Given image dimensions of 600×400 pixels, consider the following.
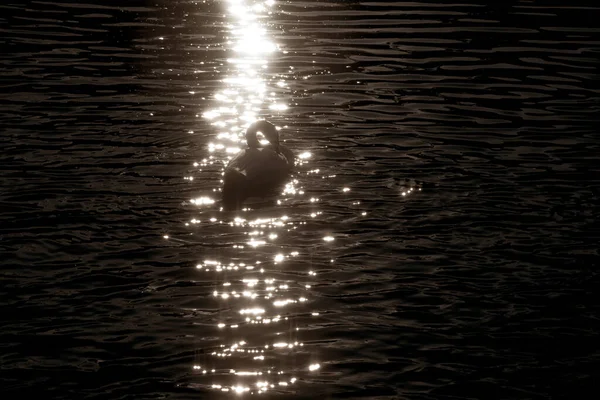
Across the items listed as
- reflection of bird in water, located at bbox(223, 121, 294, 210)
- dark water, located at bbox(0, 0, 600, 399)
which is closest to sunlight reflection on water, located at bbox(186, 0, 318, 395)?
dark water, located at bbox(0, 0, 600, 399)

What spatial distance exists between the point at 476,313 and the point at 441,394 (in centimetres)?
244

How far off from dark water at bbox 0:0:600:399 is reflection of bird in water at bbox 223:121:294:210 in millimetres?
403

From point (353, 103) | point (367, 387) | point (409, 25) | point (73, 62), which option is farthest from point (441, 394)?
point (409, 25)

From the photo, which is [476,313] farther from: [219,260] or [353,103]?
[353,103]

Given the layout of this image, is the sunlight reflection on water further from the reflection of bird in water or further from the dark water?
the reflection of bird in water

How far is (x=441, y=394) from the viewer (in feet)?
44.7

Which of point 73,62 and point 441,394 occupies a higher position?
point 441,394

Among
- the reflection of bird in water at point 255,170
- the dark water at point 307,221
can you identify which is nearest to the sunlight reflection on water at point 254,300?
the dark water at point 307,221

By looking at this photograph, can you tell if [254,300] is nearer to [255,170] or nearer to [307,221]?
[307,221]

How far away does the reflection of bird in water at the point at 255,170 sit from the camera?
68.5 feet

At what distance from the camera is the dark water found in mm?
14430

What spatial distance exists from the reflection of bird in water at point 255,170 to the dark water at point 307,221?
15.8 inches

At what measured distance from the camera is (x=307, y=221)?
64.2 ft

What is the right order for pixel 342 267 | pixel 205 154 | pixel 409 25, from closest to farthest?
pixel 342 267
pixel 205 154
pixel 409 25
